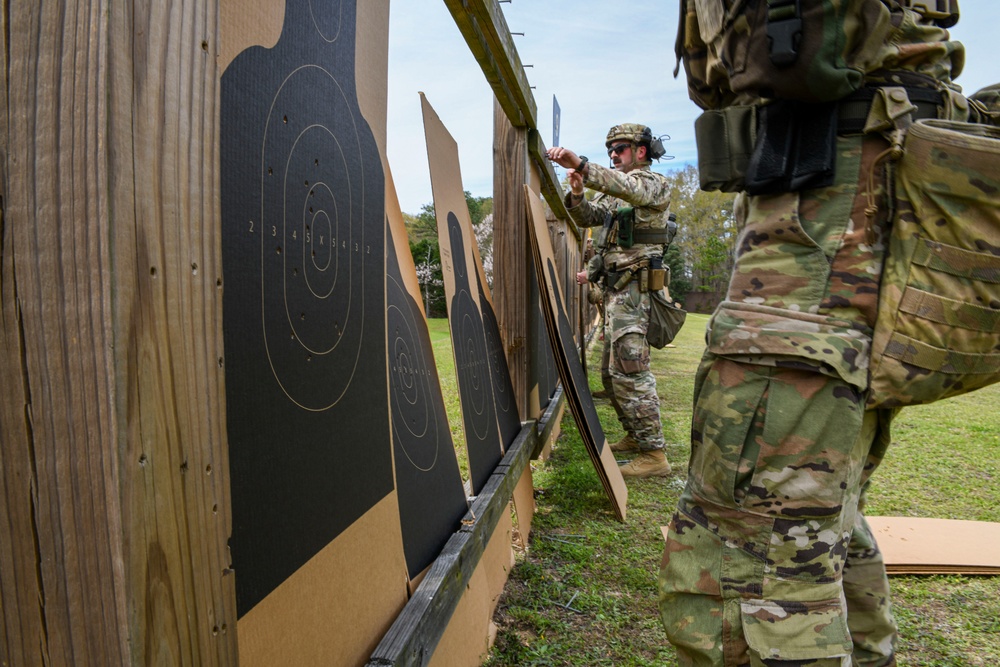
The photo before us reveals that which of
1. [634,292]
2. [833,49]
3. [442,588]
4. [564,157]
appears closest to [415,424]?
[442,588]

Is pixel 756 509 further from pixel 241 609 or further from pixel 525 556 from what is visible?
pixel 525 556

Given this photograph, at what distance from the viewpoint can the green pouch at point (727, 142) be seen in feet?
4.61

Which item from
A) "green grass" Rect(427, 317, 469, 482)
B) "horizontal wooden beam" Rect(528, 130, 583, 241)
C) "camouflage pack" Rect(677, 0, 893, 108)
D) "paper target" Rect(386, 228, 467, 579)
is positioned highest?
"horizontal wooden beam" Rect(528, 130, 583, 241)

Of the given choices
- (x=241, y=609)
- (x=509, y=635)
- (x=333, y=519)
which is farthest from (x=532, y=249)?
(x=241, y=609)

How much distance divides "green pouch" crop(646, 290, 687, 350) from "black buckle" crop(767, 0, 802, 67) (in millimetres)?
3244

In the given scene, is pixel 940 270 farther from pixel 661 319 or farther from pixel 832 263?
pixel 661 319

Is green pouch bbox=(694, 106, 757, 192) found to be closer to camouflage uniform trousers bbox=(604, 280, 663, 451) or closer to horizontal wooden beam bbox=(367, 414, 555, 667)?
horizontal wooden beam bbox=(367, 414, 555, 667)

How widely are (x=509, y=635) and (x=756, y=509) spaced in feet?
3.58

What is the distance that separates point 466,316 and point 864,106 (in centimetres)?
131

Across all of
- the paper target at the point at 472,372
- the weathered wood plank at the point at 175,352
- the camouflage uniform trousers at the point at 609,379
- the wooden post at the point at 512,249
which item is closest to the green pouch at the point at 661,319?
the camouflage uniform trousers at the point at 609,379

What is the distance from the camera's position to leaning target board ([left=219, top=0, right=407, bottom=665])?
0.81 metres

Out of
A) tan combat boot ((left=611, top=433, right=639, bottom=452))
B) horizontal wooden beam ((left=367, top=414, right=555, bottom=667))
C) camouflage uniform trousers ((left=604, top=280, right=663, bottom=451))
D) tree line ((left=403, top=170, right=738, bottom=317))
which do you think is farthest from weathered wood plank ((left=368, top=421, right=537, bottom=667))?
tree line ((left=403, top=170, right=738, bottom=317))

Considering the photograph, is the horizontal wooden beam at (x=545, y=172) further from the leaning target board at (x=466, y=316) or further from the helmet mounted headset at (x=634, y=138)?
the leaning target board at (x=466, y=316)

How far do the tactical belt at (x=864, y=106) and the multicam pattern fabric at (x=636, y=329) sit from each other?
2404 mm
